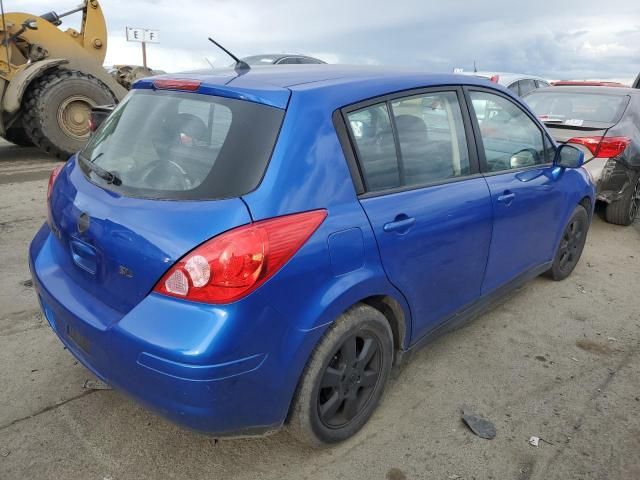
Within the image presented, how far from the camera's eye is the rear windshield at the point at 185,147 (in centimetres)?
196

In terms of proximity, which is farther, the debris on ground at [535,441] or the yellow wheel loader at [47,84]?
the yellow wheel loader at [47,84]

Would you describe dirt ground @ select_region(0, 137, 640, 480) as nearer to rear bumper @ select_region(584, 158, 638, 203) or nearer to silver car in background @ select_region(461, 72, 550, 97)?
rear bumper @ select_region(584, 158, 638, 203)

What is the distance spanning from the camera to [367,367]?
96.2 inches

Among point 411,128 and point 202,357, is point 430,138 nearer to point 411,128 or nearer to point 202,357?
point 411,128

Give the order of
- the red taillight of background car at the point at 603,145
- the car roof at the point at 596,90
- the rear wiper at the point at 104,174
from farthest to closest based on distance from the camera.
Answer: the car roof at the point at 596,90 < the red taillight of background car at the point at 603,145 < the rear wiper at the point at 104,174

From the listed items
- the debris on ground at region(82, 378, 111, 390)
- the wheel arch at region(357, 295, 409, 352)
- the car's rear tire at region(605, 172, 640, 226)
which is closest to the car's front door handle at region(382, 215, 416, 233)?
the wheel arch at region(357, 295, 409, 352)

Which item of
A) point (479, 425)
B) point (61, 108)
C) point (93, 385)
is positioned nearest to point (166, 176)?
point (93, 385)

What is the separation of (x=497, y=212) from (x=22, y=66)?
8.34 meters

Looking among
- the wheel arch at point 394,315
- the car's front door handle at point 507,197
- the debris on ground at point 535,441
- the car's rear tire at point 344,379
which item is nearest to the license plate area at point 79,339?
the car's rear tire at point 344,379

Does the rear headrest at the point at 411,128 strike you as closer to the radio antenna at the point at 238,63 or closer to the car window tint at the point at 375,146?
the car window tint at the point at 375,146

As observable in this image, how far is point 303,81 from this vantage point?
7.42 ft

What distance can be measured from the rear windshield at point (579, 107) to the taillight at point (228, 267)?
496 centimetres

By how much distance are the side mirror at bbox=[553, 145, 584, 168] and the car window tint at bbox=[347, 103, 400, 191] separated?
1741mm

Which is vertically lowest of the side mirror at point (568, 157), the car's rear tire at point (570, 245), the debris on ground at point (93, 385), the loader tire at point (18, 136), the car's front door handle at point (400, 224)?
the loader tire at point (18, 136)
